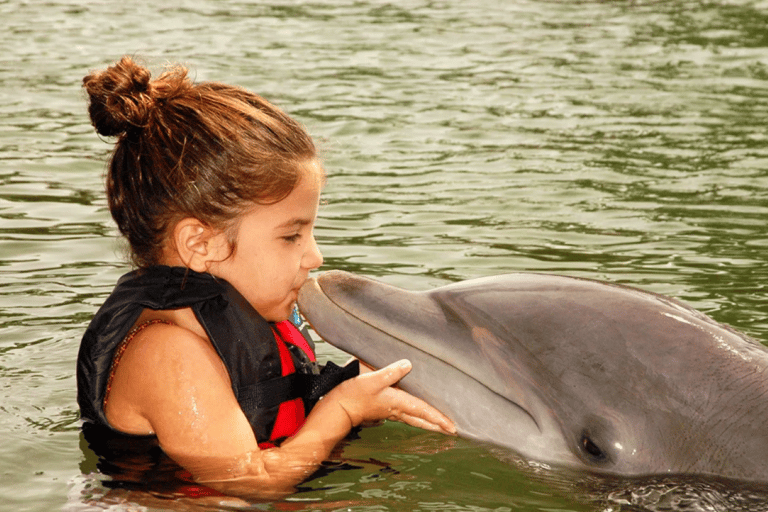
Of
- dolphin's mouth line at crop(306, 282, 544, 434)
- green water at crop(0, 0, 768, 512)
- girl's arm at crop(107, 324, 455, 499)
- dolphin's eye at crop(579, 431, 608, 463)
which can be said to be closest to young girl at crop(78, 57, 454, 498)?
girl's arm at crop(107, 324, 455, 499)

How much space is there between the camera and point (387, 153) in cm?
1201

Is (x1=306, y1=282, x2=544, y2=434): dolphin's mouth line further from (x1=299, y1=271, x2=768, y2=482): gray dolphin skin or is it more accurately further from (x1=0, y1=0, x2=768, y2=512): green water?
(x1=0, y1=0, x2=768, y2=512): green water

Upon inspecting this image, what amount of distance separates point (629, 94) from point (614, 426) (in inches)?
442

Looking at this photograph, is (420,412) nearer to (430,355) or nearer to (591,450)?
(430,355)

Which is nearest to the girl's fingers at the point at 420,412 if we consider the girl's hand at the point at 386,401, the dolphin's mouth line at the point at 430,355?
the girl's hand at the point at 386,401

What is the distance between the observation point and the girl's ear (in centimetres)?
491

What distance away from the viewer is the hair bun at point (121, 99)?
4.84 meters

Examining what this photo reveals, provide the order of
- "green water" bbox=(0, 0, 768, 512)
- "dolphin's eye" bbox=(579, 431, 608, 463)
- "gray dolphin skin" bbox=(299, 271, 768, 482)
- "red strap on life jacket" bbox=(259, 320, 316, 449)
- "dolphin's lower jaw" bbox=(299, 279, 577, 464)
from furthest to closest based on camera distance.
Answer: "green water" bbox=(0, 0, 768, 512), "red strap on life jacket" bbox=(259, 320, 316, 449), "dolphin's lower jaw" bbox=(299, 279, 577, 464), "dolphin's eye" bbox=(579, 431, 608, 463), "gray dolphin skin" bbox=(299, 271, 768, 482)

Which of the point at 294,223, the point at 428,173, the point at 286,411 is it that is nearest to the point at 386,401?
the point at 286,411

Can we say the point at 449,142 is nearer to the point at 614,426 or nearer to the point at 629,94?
the point at 629,94

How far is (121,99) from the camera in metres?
4.86

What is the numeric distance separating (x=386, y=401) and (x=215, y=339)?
2.51 ft

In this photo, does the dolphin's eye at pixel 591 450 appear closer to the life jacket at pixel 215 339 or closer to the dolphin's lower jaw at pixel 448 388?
the dolphin's lower jaw at pixel 448 388

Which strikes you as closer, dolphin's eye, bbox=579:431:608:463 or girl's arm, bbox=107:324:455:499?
dolphin's eye, bbox=579:431:608:463
